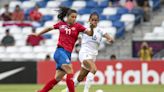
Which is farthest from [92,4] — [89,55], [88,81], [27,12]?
[88,81]

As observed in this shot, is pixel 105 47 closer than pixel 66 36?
No

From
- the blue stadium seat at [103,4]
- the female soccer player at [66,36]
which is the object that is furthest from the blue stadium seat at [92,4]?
the female soccer player at [66,36]

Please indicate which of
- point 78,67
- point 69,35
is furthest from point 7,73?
point 69,35

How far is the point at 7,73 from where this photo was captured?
2748 cm

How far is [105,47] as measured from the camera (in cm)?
2983

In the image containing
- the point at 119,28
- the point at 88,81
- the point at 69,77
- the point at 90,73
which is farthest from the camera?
the point at 119,28

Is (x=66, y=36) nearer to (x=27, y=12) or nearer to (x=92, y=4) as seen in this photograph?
(x=92, y=4)

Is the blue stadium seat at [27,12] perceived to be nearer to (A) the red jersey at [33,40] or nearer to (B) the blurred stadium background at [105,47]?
(B) the blurred stadium background at [105,47]

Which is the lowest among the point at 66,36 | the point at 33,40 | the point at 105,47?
the point at 105,47

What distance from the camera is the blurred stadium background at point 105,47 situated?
2670cm

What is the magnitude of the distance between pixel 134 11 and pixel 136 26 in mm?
695

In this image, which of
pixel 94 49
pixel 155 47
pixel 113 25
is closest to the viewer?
pixel 94 49

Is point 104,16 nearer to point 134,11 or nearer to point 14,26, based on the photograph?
point 134,11

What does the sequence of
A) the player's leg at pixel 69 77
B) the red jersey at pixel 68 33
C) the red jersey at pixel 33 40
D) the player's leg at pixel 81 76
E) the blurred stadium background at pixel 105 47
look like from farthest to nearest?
the red jersey at pixel 33 40 → the blurred stadium background at pixel 105 47 → the player's leg at pixel 81 76 → the red jersey at pixel 68 33 → the player's leg at pixel 69 77
